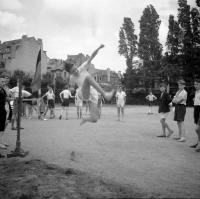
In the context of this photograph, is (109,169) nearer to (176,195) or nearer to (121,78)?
(176,195)

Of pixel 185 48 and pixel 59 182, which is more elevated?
pixel 185 48

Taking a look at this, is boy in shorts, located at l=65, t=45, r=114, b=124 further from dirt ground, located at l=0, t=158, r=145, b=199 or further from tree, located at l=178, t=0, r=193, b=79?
tree, located at l=178, t=0, r=193, b=79

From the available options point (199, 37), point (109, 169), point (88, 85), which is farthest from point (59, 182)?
point (199, 37)

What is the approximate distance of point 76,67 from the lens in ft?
23.4

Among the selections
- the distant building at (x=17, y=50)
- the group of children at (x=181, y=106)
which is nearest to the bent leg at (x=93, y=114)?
the group of children at (x=181, y=106)

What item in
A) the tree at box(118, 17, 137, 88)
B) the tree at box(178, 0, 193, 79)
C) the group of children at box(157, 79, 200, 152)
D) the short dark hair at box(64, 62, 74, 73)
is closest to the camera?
the short dark hair at box(64, 62, 74, 73)

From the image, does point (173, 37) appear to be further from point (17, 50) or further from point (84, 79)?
point (84, 79)

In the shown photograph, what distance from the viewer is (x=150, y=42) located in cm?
5019

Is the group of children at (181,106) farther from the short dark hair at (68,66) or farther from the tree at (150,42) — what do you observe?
the tree at (150,42)

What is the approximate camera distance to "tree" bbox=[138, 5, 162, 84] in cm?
4975

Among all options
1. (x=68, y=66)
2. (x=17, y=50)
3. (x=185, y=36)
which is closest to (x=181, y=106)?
(x=68, y=66)

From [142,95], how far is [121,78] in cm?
833

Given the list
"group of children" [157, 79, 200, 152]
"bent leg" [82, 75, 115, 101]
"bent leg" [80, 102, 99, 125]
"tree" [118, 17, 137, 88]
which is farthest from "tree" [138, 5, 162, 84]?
"bent leg" [82, 75, 115, 101]

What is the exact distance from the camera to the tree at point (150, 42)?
49750mm
